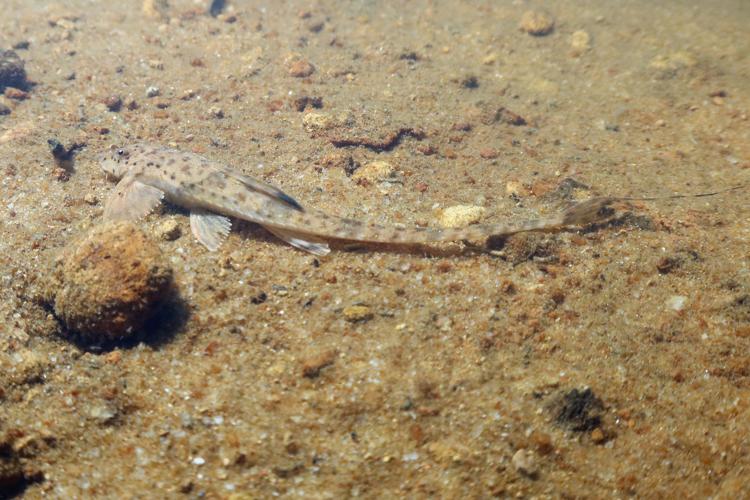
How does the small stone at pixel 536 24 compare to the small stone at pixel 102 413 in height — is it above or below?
above

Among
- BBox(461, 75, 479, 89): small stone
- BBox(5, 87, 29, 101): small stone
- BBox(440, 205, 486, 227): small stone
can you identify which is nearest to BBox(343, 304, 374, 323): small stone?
BBox(440, 205, 486, 227): small stone

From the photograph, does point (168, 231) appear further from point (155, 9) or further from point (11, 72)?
point (155, 9)

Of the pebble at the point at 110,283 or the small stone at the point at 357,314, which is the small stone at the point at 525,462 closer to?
the small stone at the point at 357,314

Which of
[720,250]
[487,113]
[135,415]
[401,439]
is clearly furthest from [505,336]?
[487,113]

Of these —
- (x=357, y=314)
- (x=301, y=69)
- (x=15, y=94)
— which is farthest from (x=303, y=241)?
(x=15, y=94)

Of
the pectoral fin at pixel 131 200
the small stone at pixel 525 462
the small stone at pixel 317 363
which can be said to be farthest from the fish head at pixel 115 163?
the small stone at pixel 525 462

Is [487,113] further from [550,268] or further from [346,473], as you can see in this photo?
[346,473]
